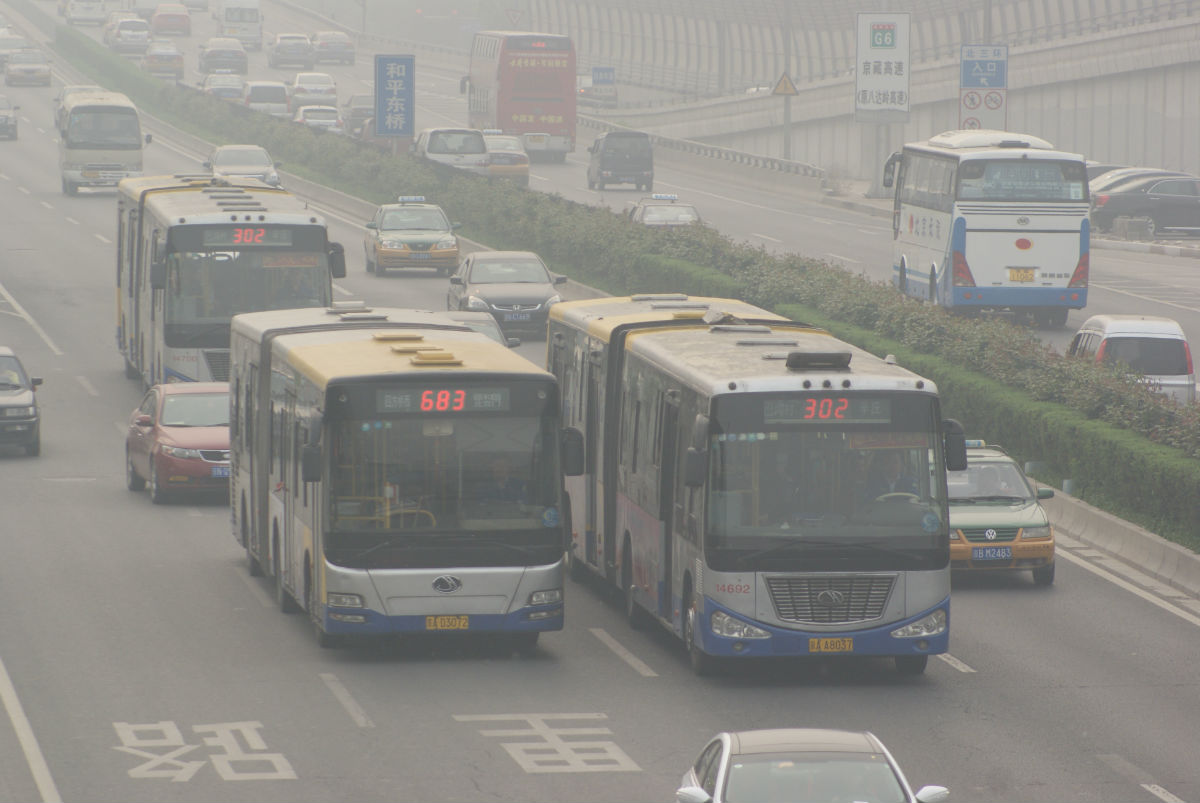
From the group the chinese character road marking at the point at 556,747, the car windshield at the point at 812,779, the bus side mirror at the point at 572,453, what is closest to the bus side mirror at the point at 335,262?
the bus side mirror at the point at 572,453

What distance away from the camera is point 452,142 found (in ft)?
217

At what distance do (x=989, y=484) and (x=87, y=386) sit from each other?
20.2 meters

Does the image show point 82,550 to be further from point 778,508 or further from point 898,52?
point 898,52

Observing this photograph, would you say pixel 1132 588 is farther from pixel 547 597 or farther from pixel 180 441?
pixel 180 441

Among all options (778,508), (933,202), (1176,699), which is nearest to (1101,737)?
(1176,699)

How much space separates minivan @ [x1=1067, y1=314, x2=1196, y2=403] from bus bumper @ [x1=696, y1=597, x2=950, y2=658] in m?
14.9

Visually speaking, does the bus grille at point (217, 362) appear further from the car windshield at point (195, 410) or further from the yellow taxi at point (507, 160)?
the yellow taxi at point (507, 160)

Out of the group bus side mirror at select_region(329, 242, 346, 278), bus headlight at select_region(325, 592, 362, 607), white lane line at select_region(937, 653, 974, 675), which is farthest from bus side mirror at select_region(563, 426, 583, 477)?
bus side mirror at select_region(329, 242, 346, 278)

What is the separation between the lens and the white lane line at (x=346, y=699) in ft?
50.3

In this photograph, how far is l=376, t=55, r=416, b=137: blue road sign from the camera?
62.9 m

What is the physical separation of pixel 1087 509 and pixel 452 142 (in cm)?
4422

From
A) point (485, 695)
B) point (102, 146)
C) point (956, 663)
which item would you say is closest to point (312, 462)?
point (485, 695)

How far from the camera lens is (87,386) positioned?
37.3 meters

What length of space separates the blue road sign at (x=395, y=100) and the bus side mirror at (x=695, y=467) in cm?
4822
